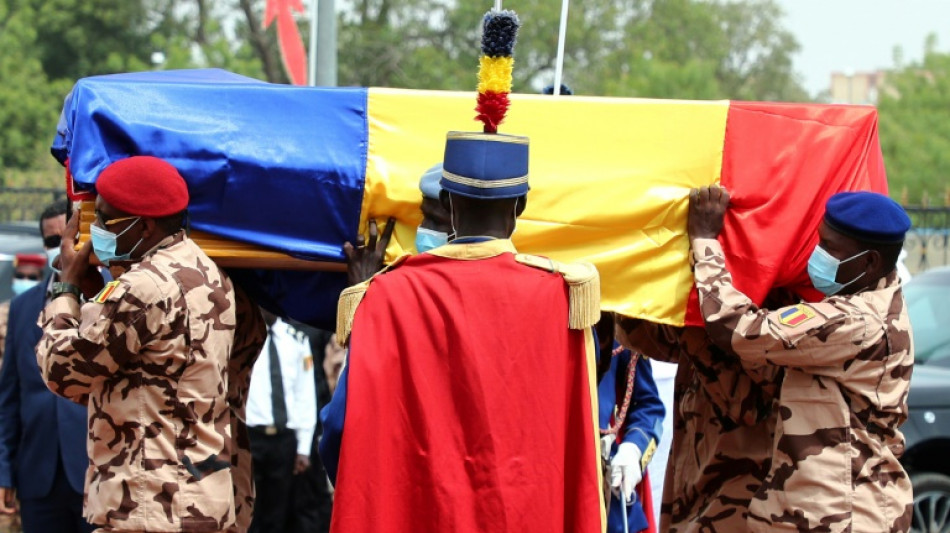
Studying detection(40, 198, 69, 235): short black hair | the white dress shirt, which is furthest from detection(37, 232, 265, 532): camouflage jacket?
the white dress shirt

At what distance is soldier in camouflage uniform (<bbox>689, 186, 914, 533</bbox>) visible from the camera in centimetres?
381

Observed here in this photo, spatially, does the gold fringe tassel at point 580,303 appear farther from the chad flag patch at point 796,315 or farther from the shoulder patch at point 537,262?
the chad flag patch at point 796,315

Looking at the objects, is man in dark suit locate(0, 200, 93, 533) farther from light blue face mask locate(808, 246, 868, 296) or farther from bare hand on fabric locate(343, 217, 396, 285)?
light blue face mask locate(808, 246, 868, 296)

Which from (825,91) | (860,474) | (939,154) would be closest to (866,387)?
(860,474)

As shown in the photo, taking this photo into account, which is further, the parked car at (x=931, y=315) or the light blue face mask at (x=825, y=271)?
the parked car at (x=931, y=315)

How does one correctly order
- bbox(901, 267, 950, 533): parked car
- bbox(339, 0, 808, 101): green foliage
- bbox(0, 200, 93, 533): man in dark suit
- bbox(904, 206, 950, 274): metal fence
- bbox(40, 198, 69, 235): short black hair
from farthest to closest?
bbox(339, 0, 808, 101): green foliage → bbox(904, 206, 950, 274): metal fence → bbox(901, 267, 950, 533): parked car → bbox(40, 198, 69, 235): short black hair → bbox(0, 200, 93, 533): man in dark suit

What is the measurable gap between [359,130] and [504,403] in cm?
125

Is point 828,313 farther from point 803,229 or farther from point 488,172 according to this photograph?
point 488,172

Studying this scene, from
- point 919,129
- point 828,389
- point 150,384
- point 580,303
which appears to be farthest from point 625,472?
point 919,129

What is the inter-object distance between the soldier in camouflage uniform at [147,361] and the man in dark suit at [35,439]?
4.52 ft

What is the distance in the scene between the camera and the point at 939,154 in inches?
1127

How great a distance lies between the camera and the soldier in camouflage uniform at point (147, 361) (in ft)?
12.5

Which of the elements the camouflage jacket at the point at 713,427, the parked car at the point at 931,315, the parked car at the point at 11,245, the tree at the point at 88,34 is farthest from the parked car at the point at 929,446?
Result: the tree at the point at 88,34

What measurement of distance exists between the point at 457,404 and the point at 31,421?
2.92m
